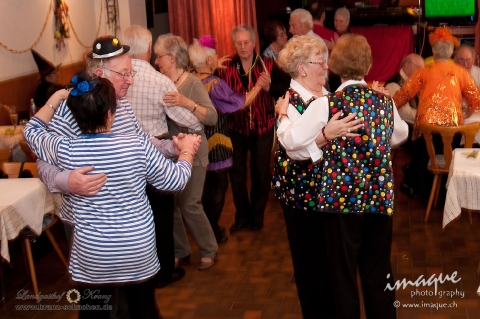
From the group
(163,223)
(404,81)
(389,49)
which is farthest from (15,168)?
(389,49)

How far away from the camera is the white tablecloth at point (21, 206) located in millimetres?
4035

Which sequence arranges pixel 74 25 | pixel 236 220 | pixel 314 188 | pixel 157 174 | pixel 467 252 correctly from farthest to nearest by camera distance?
1. pixel 74 25
2. pixel 236 220
3. pixel 467 252
4. pixel 314 188
5. pixel 157 174

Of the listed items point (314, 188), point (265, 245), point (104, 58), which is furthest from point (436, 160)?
point (104, 58)

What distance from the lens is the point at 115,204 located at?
2.89 m

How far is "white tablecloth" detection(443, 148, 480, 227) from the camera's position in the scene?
14.4 feet

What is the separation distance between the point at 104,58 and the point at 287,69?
34.8 inches

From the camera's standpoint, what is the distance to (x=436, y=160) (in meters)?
5.72

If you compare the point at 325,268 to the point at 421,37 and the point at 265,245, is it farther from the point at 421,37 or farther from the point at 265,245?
the point at 421,37

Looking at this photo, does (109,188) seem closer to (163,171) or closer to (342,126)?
(163,171)

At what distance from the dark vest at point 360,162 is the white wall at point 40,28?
424cm

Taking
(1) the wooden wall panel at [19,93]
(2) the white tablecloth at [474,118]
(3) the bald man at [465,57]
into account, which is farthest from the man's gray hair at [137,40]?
(3) the bald man at [465,57]

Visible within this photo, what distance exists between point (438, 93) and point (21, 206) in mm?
3403

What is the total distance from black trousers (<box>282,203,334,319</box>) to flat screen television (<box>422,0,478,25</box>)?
6963 millimetres

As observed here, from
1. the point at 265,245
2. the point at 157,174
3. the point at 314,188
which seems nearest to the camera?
the point at 157,174
